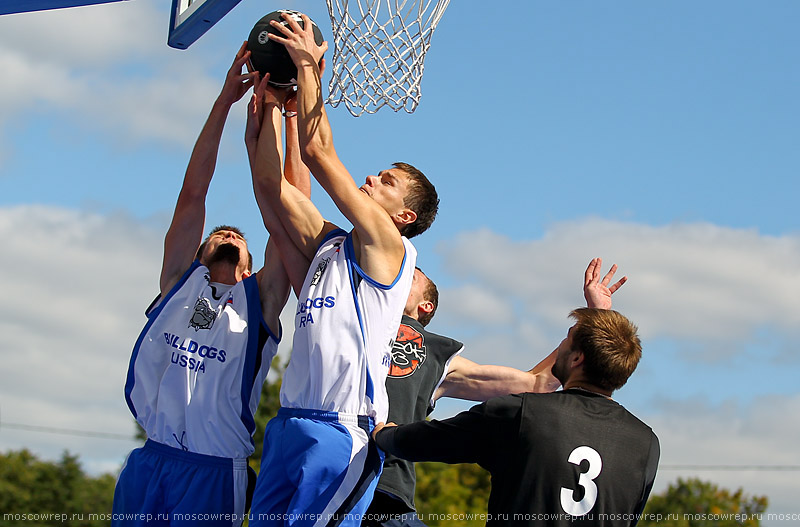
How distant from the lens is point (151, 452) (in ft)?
17.1

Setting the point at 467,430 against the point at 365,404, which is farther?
the point at 365,404

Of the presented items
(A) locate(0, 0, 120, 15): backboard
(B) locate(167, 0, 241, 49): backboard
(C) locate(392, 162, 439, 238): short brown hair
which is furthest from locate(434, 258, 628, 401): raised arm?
(A) locate(0, 0, 120, 15): backboard

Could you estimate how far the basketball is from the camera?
5.23 meters

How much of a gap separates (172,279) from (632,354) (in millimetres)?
2645

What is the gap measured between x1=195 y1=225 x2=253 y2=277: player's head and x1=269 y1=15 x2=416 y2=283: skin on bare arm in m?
1.14

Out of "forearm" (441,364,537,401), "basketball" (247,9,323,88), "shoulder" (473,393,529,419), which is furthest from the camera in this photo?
"forearm" (441,364,537,401)

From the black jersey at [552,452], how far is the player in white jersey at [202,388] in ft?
3.60

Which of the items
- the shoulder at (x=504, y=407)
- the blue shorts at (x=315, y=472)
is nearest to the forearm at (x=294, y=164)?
the blue shorts at (x=315, y=472)

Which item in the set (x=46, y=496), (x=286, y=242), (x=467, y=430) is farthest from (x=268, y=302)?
(x=46, y=496)

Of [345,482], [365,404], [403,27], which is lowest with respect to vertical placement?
[345,482]

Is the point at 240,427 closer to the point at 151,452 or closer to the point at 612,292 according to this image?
the point at 151,452

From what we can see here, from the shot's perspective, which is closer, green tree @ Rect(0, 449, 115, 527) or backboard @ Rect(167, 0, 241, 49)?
backboard @ Rect(167, 0, 241, 49)

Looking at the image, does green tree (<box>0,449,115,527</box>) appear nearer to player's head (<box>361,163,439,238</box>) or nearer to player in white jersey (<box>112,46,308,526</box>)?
player in white jersey (<box>112,46,308,526</box>)

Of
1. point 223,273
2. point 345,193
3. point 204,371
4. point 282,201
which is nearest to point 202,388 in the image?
point 204,371
